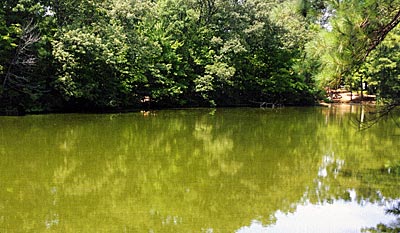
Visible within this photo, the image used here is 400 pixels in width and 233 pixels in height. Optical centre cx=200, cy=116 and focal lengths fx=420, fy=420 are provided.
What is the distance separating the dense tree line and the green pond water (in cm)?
251

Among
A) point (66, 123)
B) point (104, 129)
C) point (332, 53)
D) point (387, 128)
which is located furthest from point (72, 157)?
point (387, 128)

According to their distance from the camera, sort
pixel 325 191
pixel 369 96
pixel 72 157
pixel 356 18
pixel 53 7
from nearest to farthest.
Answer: pixel 356 18 < pixel 325 191 < pixel 72 157 < pixel 53 7 < pixel 369 96

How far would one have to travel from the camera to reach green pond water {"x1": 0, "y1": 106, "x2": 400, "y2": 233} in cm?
415

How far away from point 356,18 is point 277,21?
724 inches

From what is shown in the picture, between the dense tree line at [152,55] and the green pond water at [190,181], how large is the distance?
2.51 m

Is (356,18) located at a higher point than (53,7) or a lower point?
lower

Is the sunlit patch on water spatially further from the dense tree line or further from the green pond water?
the dense tree line

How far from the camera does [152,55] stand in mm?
19500

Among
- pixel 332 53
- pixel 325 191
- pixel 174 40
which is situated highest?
pixel 174 40

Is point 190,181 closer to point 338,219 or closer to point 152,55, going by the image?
point 338,219

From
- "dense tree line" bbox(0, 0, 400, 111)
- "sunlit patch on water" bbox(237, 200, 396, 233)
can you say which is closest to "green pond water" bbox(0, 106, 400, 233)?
"sunlit patch on water" bbox(237, 200, 396, 233)

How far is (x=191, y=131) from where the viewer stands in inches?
451

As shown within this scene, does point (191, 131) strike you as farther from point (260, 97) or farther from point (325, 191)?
point (260, 97)

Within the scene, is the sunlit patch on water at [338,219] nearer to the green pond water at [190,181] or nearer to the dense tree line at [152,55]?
the green pond water at [190,181]
